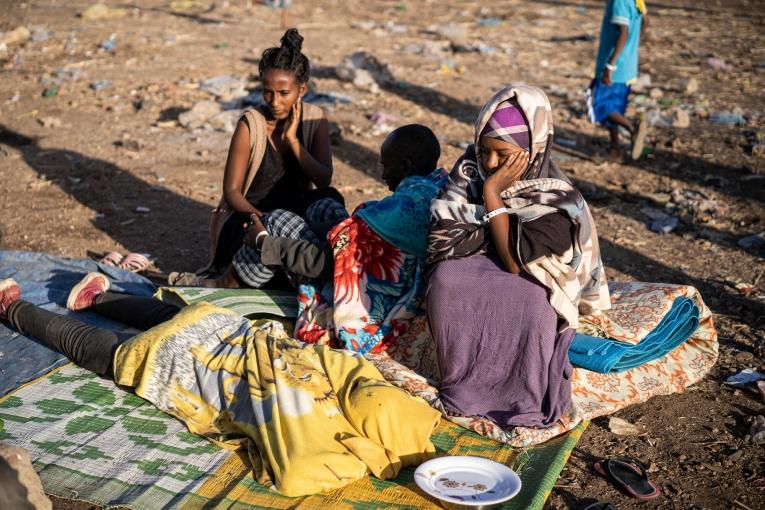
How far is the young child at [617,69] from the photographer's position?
719 centimetres

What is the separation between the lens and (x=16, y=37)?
36.7ft

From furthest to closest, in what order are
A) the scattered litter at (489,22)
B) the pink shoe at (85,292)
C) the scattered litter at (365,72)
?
the scattered litter at (489,22) < the scattered litter at (365,72) < the pink shoe at (85,292)

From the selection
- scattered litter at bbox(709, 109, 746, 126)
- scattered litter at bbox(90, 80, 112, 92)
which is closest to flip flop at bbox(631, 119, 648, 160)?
scattered litter at bbox(709, 109, 746, 126)

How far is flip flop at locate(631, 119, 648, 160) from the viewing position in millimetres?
7293

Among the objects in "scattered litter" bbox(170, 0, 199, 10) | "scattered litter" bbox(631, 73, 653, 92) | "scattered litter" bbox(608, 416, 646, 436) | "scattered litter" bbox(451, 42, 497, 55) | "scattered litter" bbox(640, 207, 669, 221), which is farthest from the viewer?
"scattered litter" bbox(170, 0, 199, 10)

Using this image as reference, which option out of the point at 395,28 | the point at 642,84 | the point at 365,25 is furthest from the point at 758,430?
the point at 365,25

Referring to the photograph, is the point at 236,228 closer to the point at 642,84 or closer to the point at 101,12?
the point at 642,84

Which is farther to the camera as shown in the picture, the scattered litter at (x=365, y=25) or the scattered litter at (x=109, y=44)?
the scattered litter at (x=365, y=25)

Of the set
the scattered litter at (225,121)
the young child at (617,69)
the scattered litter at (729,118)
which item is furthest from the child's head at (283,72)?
the scattered litter at (729,118)

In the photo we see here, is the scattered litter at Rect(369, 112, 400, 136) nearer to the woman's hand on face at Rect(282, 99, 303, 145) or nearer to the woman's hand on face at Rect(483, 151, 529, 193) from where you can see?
the woman's hand on face at Rect(282, 99, 303, 145)

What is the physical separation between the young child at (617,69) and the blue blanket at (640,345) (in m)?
3.85

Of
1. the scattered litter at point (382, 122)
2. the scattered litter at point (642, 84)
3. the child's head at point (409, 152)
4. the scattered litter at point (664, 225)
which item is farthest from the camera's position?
the scattered litter at point (642, 84)

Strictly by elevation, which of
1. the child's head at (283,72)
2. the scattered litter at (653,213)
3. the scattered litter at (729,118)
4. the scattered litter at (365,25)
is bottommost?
the scattered litter at (653,213)

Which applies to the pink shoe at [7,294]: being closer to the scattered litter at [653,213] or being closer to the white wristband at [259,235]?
the white wristband at [259,235]
